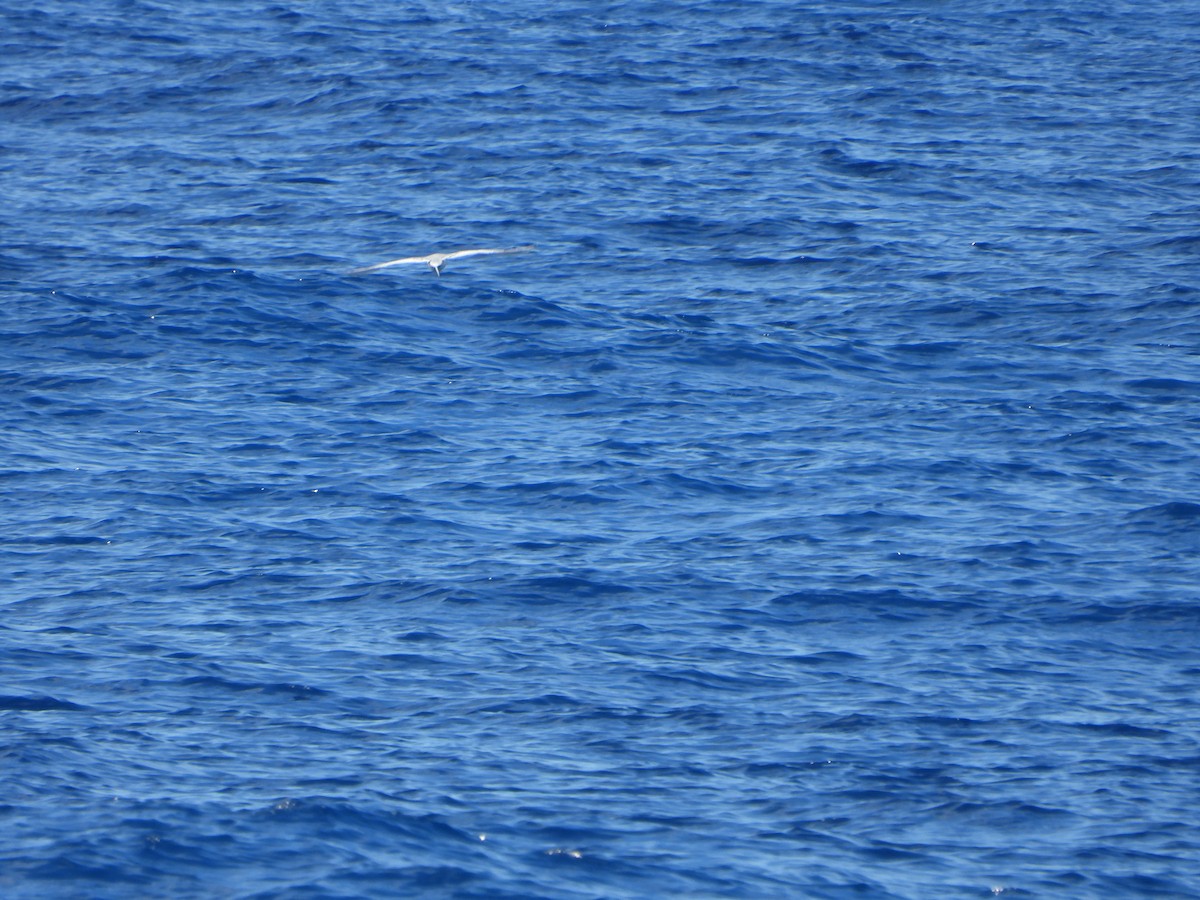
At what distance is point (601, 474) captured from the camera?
97.1 ft

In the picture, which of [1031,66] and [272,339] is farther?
[1031,66]

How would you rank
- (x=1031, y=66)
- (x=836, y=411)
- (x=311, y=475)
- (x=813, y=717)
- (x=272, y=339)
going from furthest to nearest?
(x=1031, y=66), (x=272, y=339), (x=836, y=411), (x=311, y=475), (x=813, y=717)

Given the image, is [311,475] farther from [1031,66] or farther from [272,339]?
[1031,66]

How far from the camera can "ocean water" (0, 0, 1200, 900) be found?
19.2m

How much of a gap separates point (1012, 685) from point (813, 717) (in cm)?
274

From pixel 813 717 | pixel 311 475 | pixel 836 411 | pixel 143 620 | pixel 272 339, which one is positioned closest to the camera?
pixel 813 717

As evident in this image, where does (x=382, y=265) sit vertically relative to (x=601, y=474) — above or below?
above

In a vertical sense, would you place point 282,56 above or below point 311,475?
above

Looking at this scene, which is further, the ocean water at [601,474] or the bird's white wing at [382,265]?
the bird's white wing at [382,265]

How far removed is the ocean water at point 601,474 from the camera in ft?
62.8

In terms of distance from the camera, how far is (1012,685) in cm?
2239

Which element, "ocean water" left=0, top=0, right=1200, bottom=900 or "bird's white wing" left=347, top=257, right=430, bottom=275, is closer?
"ocean water" left=0, top=0, right=1200, bottom=900

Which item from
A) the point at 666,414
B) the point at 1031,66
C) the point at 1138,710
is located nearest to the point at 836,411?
the point at 666,414

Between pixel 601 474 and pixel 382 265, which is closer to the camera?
pixel 601 474
